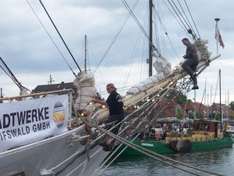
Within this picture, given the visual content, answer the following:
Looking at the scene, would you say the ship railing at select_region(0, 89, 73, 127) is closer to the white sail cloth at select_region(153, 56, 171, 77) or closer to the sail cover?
the sail cover

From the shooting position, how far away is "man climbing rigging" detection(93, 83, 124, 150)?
1268 cm

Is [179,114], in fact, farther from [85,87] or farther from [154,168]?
[85,87]

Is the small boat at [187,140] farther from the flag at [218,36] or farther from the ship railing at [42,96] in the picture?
the ship railing at [42,96]

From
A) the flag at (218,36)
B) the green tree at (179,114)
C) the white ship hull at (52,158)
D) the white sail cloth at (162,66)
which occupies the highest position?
the flag at (218,36)

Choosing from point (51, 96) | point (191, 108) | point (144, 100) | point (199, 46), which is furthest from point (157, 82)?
point (191, 108)

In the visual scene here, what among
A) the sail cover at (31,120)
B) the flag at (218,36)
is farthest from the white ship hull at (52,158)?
the flag at (218,36)

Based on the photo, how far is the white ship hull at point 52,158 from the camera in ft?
33.9

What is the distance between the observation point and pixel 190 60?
15.0m

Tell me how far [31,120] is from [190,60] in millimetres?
5330

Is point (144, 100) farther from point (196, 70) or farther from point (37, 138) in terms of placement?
point (37, 138)

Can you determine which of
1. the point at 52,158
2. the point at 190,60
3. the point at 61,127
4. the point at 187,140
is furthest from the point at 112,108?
the point at 187,140

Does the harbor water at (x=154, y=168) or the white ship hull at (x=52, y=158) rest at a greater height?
the white ship hull at (x=52, y=158)

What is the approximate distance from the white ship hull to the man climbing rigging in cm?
24

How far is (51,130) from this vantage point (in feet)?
36.5
